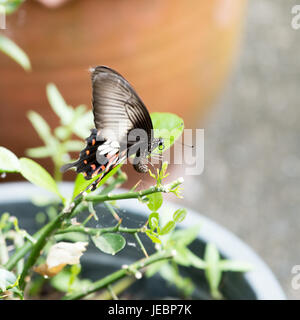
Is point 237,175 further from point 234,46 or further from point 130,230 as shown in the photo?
point 130,230

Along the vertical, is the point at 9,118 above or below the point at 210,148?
below

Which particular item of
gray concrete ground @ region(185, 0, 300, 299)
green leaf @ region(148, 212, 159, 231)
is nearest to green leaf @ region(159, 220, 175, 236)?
green leaf @ region(148, 212, 159, 231)

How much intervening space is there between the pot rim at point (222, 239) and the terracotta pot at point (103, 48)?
0.29 metres

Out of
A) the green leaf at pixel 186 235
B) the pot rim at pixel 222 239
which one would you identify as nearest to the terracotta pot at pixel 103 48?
the pot rim at pixel 222 239

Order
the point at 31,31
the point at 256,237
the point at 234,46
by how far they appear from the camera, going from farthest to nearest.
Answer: the point at 256,237 < the point at 234,46 < the point at 31,31

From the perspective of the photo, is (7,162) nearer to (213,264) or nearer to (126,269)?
(126,269)

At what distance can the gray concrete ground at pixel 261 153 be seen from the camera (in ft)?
4.81

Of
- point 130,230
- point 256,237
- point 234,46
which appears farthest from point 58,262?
point 256,237

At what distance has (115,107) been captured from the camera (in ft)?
1.55

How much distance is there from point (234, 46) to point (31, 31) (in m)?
0.47

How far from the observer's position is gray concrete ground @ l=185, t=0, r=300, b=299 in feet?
4.81

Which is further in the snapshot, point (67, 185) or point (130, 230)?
point (67, 185)

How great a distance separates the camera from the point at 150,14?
101cm

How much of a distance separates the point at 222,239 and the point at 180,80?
1.50ft
